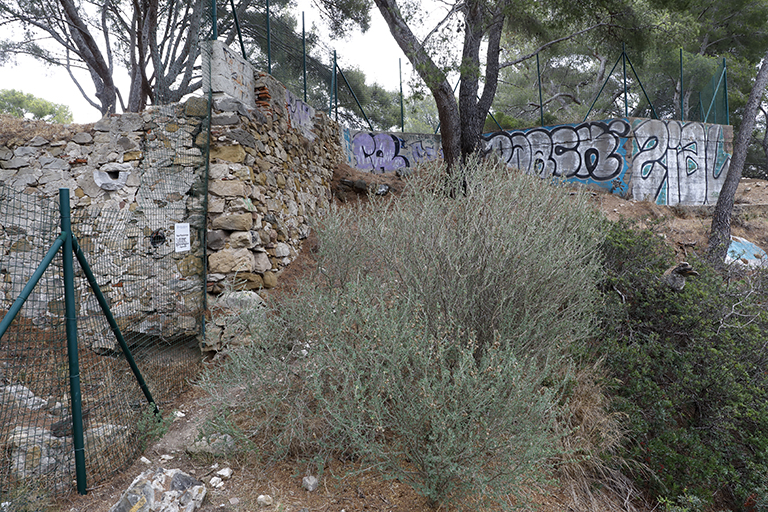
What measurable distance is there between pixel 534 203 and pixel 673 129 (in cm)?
860

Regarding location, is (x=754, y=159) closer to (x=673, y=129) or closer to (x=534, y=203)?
(x=673, y=129)

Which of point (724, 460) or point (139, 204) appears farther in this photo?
point (139, 204)

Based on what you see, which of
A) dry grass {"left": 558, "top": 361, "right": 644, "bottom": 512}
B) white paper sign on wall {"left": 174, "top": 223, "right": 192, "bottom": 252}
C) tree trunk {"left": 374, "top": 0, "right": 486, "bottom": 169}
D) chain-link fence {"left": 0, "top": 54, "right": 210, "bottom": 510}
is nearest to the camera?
dry grass {"left": 558, "top": 361, "right": 644, "bottom": 512}

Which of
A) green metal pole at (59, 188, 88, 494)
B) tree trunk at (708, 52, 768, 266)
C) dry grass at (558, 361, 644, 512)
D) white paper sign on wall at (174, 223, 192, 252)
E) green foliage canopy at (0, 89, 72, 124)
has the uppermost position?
green foliage canopy at (0, 89, 72, 124)

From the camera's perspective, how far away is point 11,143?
5121 mm

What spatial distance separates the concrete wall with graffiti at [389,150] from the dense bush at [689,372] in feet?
22.2

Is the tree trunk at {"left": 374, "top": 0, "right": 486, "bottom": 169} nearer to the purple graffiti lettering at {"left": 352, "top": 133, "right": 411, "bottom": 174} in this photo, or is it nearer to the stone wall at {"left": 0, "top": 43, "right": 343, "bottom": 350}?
the stone wall at {"left": 0, "top": 43, "right": 343, "bottom": 350}

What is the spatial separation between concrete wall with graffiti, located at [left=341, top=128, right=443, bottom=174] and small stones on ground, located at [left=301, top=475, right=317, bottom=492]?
27.5ft

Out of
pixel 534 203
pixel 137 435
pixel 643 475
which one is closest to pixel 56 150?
pixel 137 435

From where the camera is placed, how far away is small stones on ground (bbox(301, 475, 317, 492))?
232cm

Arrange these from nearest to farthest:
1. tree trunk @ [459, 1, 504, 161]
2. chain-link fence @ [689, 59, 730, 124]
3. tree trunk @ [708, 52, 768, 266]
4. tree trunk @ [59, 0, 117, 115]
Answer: tree trunk @ [708, 52, 768, 266] < tree trunk @ [459, 1, 504, 161] < tree trunk @ [59, 0, 117, 115] < chain-link fence @ [689, 59, 730, 124]

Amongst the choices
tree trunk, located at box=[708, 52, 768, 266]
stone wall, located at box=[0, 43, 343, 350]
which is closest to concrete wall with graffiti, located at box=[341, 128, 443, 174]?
stone wall, located at box=[0, 43, 343, 350]

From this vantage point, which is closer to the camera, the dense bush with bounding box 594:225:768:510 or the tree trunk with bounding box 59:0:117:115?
the dense bush with bounding box 594:225:768:510

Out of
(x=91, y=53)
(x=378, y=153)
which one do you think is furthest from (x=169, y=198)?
(x=91, y=53)
